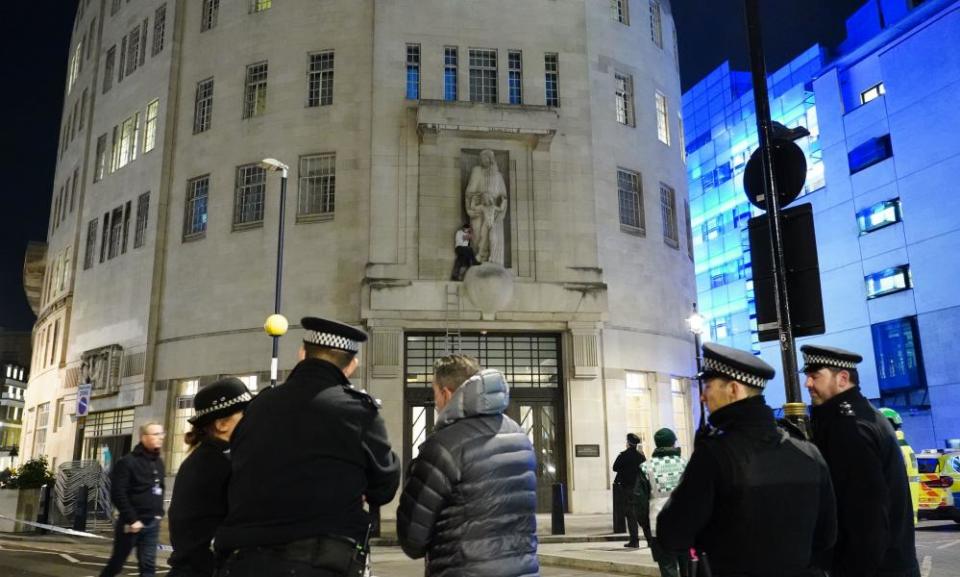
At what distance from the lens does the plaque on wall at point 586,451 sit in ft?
67.9

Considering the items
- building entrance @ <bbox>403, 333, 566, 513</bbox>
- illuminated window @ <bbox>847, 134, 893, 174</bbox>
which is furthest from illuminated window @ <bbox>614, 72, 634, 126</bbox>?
illuminated window @ <bbox>847, 134, 893, 174</bbox>

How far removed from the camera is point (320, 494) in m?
3.31

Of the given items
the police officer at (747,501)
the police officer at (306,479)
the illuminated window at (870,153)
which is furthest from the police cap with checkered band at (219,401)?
the illuminated window at (870,153)

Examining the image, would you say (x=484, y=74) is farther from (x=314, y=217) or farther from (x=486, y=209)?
(x=314, y=217)

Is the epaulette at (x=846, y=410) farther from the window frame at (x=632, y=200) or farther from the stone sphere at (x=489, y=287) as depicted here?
the window frame at (x=632, y=200)

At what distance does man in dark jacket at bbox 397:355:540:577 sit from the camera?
3.64 m

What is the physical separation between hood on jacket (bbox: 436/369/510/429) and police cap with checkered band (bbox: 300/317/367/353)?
0.59m

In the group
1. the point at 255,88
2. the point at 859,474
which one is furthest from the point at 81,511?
the point at 859,474

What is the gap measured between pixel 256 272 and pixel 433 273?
5.55m

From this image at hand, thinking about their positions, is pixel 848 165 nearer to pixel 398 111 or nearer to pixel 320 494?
pixel 398 111

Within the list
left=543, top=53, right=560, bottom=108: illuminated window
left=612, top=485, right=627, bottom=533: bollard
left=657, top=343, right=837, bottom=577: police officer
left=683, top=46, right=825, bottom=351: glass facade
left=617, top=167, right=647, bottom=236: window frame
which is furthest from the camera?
left=683, top=46, right=825, bottom=351: glass facade

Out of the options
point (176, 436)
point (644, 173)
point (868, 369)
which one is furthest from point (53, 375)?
point (868, 369)

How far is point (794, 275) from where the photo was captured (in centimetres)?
570

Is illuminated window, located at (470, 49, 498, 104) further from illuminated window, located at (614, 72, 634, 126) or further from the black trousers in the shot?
the black trousers
